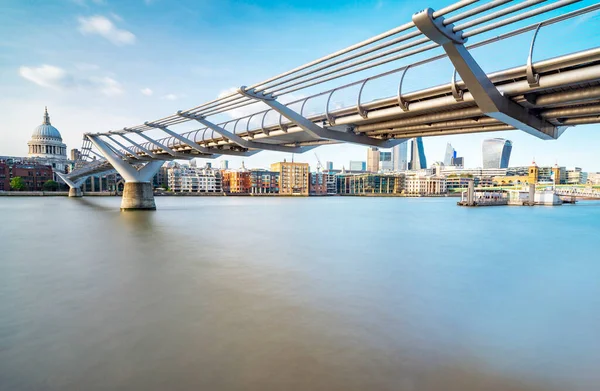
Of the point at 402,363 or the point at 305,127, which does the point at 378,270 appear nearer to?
the point at 305,127

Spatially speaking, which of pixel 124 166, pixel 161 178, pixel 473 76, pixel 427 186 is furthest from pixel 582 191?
pixel 161 178

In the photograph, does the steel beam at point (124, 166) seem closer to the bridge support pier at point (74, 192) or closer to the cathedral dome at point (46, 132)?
the bridge support pier at point (74, 192)

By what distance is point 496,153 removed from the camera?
189250mm

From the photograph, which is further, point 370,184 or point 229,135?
point 370,184

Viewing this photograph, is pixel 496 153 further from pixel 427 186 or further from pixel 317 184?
pixel 317 184

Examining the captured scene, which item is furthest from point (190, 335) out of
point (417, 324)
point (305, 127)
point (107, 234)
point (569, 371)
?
point (107, 234)

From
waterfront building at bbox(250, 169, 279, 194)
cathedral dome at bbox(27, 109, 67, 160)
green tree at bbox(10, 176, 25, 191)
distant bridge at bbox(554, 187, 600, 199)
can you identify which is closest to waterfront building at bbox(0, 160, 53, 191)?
green tree at bbox(10, 176, 25, 191)

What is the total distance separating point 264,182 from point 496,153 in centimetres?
13436

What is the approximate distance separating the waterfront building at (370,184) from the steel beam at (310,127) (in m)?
134

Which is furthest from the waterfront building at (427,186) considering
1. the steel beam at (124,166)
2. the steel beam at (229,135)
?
the steel beam at (229,135)

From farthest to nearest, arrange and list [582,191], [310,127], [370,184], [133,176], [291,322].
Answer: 1. [370,184]
2. [582,191]
3. [133,176]
4. [310,127]
5. [291,322]

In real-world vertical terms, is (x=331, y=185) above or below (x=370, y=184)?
below

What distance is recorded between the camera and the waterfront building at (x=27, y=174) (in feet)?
294

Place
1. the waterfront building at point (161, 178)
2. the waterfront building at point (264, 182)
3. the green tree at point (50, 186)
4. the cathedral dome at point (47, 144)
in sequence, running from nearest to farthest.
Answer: the green tree at point (50, 186), the cathedral dome at point (47, 144), the waterfront building at point (161, 178), the waterfront building at point (264, 182)
